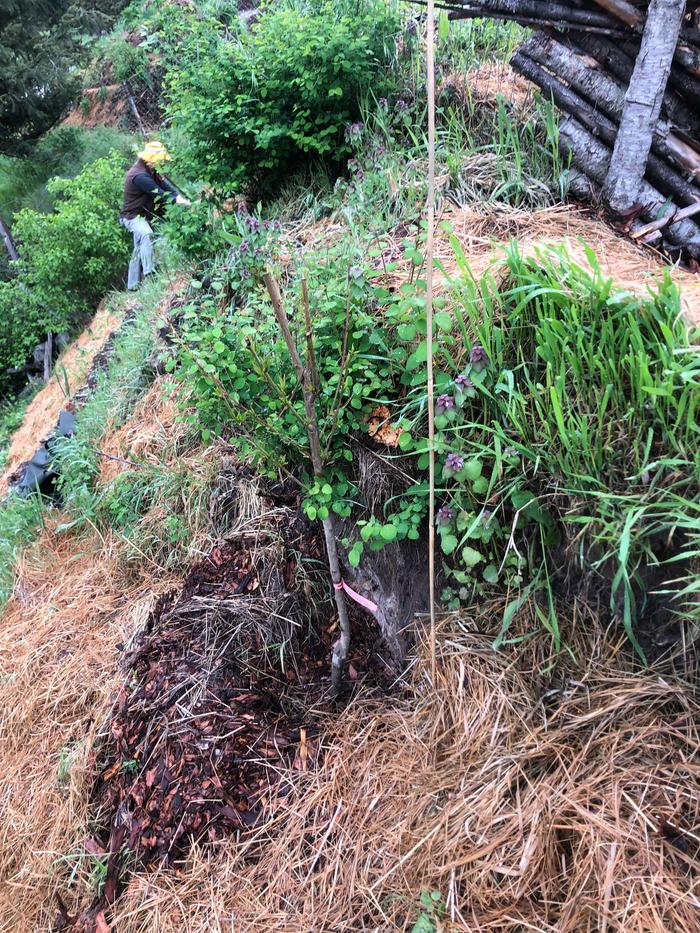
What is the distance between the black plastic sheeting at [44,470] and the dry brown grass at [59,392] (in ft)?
3.07

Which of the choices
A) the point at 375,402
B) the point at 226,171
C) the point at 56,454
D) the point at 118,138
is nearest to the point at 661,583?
the point at 375,402

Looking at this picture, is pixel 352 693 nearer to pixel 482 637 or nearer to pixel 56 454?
pixel 482 637

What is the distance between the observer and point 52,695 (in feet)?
9.89

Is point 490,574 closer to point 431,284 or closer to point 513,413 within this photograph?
point 513,413

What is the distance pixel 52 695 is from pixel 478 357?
101 inches

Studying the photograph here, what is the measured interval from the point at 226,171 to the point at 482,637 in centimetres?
346

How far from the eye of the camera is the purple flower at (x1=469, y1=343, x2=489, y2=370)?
2113 millimetres

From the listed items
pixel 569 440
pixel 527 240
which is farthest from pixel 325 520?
pixel 527 240

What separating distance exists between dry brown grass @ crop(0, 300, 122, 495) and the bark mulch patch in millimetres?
3746

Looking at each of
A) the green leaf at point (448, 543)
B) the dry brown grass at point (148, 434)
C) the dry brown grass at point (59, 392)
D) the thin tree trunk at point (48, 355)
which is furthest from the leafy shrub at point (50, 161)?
the green leaf at point (448, 543)

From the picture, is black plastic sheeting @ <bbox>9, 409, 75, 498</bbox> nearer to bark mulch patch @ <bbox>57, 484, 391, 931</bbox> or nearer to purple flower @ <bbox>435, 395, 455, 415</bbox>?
bark mulch patch @ <bbox>57, 484, 391, 931</bbox>

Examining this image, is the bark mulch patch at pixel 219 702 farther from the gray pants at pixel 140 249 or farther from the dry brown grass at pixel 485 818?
the gray pants at pixel 140 249

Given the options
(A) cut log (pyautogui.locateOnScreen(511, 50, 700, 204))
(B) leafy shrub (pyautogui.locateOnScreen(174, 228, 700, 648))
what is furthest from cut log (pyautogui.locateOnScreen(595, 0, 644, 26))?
(B) leafy shrub (pyautogui.locateOnScreen(174, 228, 700, 648))

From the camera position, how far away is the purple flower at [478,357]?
2.11 m
